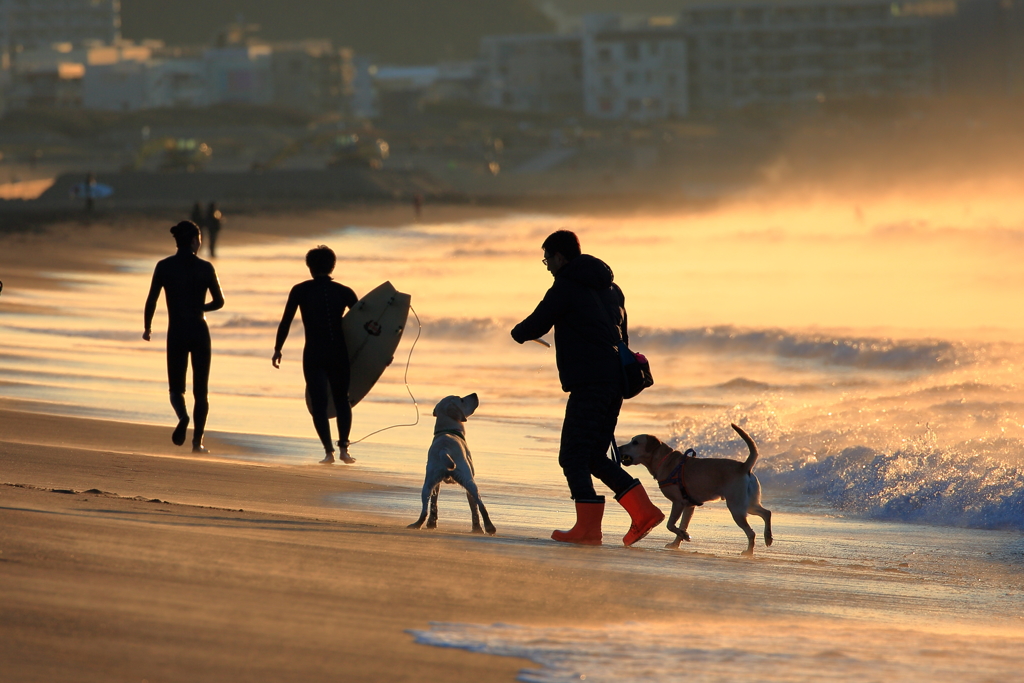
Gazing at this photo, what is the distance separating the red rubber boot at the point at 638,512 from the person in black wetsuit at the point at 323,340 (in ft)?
9.12

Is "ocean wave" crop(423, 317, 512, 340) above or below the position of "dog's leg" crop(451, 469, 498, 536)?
above

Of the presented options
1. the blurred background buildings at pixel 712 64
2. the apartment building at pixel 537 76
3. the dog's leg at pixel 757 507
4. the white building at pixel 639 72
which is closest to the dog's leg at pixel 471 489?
the dog's leg at pixel 757 507

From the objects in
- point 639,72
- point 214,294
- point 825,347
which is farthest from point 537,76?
point 214,294

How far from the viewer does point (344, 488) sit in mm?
7523

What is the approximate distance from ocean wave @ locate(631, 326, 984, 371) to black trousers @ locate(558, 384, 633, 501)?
10.3 meters

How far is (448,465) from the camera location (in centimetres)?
626

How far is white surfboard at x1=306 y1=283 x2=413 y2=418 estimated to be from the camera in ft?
29.0

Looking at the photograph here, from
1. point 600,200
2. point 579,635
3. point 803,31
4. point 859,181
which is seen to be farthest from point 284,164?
point 579,635

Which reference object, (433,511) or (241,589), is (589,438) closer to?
(433,511)

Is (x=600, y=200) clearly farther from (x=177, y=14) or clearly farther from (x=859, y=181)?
(x=177, y=14)

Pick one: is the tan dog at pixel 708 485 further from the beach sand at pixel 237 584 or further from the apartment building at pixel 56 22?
the apartment building at pixel 56 22

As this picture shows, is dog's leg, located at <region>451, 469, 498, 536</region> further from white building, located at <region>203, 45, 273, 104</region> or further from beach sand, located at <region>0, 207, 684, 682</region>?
white building, located at <region>203, 45, 273, 104</region>

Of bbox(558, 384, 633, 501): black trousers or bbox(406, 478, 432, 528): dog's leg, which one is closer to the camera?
bbox(558, 384, 633, 501): black trousers

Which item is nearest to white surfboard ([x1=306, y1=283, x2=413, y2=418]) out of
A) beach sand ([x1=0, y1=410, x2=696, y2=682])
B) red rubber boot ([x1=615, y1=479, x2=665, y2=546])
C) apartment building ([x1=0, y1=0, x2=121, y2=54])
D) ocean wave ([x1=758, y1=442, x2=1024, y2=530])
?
beach sand ([x1=0, y1=410, x2=696, y2=682])
